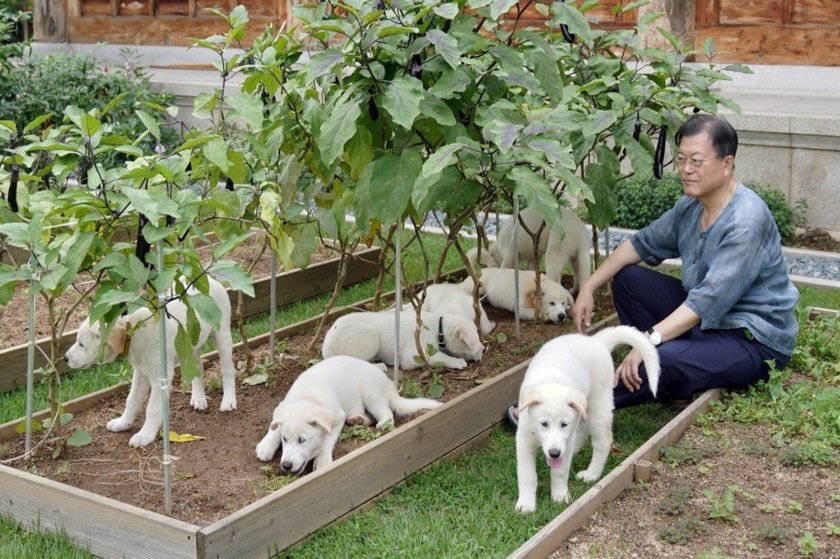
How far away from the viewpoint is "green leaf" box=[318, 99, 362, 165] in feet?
13.2

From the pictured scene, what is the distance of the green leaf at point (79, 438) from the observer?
13.7 feet

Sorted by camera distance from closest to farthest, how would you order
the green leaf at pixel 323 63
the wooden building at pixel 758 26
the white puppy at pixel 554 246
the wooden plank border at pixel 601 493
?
the wooden plank border at pixel 601 493, the green leaf at pixel 323 63, the white puppy at pixel 554 246, the wooden building at pixel 758 26

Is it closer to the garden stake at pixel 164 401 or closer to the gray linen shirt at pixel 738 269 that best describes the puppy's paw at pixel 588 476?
the gray linen shirt at pixel 738 269

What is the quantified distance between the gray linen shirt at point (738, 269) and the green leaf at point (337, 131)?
1.78 metres

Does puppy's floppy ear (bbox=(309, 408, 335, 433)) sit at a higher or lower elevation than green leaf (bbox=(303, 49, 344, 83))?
lower

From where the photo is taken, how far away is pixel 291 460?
4051 mm

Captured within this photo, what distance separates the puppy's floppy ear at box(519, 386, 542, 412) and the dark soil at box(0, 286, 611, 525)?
0.86 m

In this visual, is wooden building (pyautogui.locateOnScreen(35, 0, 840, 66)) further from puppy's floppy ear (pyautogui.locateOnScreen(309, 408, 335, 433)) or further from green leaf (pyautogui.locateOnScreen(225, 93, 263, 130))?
puppy's floppy ear (pyautogui.locateOnScreen(309, 408, 335, 433))

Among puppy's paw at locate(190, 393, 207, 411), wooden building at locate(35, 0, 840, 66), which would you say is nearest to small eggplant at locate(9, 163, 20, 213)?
puppy's paw at locate(190, 393, 207, 411)

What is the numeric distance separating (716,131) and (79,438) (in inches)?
118

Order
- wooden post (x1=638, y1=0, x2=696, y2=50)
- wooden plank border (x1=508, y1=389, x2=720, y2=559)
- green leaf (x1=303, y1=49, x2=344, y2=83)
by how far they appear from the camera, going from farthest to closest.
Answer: wooden post (x1=638, y1=0, x2=696, y2=50)
green leaf (x1=303, y1=49, x2=344, y2=83)
wooden plank border (x1=508, y1=389, x2=720, y2=559)

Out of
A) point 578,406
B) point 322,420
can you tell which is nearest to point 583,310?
point 578,406

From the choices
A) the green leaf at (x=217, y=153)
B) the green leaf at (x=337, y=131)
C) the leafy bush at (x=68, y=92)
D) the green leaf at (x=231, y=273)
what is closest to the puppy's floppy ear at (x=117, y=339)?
the green leaf at (x=231, y=273)

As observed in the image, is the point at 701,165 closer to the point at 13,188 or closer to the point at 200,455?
the point at 200,455
